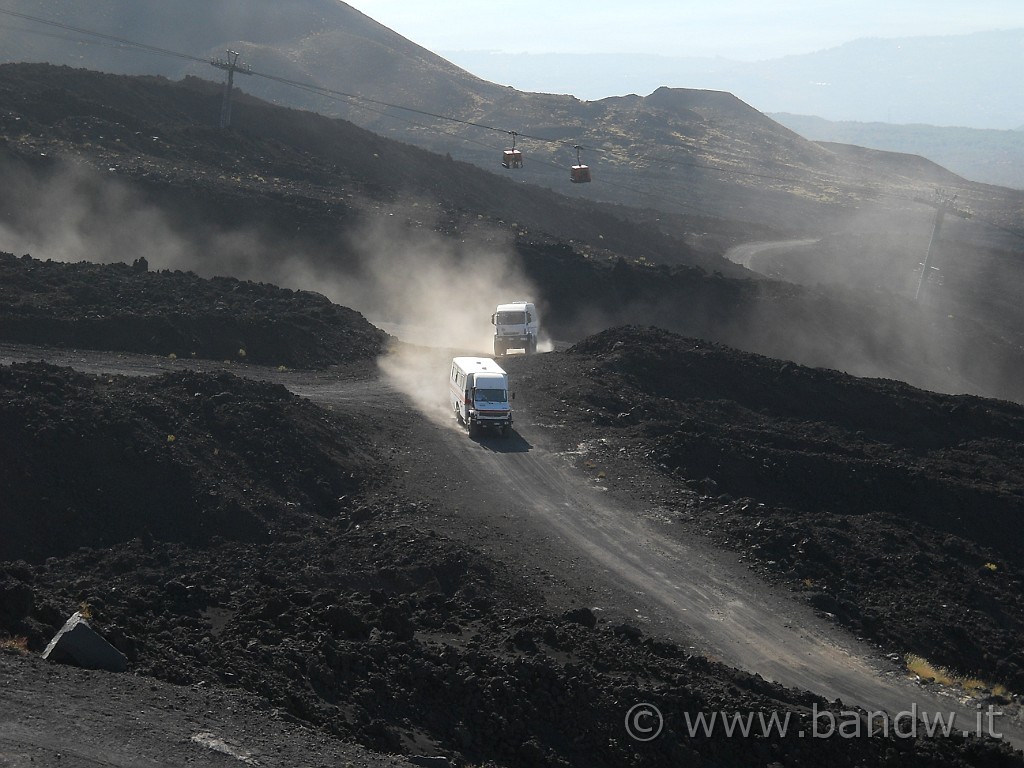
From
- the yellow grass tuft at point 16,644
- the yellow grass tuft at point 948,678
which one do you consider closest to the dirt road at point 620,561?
the yellow grass tuft at point 948,678

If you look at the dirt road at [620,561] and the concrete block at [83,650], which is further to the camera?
the dirt road at [620,561]

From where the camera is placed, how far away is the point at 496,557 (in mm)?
24375

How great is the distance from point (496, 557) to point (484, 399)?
384 inches

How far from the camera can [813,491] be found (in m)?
30.7

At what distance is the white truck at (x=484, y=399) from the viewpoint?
33.2 meters

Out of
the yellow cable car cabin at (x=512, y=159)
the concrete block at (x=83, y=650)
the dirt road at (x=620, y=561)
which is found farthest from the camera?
the yellow cable car cabin at (x=512, y=159)

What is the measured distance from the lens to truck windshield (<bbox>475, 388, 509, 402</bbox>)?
3347cm

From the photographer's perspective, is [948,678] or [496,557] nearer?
[948,678]

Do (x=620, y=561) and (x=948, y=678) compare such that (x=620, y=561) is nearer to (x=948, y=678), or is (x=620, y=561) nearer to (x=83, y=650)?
(x=948, y=678)

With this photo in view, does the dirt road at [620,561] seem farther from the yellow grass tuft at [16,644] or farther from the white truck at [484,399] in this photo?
the yellow grass tuft at [16,644]

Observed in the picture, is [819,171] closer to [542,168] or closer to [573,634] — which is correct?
[542,168]

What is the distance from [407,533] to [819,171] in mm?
166512

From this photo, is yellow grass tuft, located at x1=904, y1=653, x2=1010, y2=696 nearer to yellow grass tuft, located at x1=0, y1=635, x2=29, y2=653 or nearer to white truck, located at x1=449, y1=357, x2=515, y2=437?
white truck, located at x1=449, y1=357, x2=515, y2=437

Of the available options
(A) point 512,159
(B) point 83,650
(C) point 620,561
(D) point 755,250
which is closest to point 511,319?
(A) point 512,159
